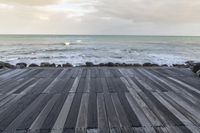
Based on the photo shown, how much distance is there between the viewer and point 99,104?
10.4 feet

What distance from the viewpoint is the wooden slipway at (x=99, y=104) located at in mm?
2391

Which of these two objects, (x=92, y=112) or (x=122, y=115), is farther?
(x=92, y=112)

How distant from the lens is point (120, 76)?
5.27 metres

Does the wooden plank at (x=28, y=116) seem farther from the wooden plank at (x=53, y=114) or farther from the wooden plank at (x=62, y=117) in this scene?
the wooden plank at (x=62, y=117)

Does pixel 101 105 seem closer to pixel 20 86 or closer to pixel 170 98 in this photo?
pixel 170 98

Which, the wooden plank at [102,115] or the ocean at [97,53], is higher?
the wooden plank at [102,115]

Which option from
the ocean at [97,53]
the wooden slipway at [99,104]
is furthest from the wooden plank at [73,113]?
the ocean at [97,53]

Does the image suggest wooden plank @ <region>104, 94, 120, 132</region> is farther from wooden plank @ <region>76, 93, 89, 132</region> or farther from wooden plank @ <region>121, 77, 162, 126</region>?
wooden plank @ <region>121, 77, 162, 126</region>

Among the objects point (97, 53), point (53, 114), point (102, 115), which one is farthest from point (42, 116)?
point (97, 53)

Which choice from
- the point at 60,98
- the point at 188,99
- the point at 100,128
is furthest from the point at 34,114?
the point at 188,99

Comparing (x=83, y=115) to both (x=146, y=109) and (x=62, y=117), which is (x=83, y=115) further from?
(x=146, y=109)

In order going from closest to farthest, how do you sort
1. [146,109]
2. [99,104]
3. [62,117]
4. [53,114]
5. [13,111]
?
[62,117]
[53,114]
[13,111]
[146,109]
[99,104]

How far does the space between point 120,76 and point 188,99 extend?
7.16ft

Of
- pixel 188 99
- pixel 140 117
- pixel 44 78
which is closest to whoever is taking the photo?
pixel 140 117
